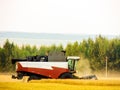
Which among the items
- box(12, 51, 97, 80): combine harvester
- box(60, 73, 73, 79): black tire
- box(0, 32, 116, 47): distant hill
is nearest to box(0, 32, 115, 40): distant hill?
box(0, 32, 116, 47): distant hill

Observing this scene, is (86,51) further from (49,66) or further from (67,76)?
(49,66)

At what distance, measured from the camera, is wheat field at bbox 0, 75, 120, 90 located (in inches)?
213

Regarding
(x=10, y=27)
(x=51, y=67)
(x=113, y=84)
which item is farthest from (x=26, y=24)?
(x=113, y=84)

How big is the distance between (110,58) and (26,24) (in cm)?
129

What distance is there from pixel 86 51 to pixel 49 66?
574 mm

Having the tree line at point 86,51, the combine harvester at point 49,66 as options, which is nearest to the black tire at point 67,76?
the combine harvester at point 49,66

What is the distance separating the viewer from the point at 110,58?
220 inches

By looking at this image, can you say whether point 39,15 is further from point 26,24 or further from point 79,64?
point 79,64

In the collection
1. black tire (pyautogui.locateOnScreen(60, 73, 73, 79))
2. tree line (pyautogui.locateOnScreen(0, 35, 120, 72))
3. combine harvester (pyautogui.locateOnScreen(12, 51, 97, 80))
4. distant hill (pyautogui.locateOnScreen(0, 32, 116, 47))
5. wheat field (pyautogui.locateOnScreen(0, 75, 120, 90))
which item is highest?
distant hill (pyautogui.locateOnScreen(0, 32, 116, 47))

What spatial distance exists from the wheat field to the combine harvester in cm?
7

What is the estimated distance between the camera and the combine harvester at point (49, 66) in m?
5.48

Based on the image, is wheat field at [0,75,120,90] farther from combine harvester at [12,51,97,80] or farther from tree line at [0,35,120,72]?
tree line at [0,35,120,72]

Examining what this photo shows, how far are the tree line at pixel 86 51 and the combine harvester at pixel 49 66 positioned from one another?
8 centimetres

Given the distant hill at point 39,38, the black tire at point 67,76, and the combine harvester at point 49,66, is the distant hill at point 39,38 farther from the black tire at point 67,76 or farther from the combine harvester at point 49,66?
the black tire at point 67,76
